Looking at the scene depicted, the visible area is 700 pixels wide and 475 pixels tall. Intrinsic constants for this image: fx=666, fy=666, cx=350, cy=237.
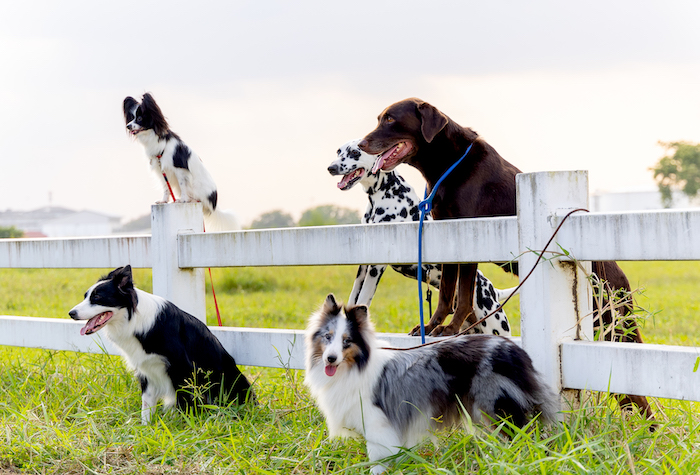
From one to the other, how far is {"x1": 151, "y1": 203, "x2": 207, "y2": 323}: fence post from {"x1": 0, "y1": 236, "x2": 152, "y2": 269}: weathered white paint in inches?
6.1

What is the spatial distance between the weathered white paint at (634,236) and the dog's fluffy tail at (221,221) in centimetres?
352

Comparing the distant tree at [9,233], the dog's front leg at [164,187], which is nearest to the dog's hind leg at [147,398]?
the dog's front leg at [164,187]

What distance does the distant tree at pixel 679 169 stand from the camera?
261 feet

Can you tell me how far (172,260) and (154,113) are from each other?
170 centimetres

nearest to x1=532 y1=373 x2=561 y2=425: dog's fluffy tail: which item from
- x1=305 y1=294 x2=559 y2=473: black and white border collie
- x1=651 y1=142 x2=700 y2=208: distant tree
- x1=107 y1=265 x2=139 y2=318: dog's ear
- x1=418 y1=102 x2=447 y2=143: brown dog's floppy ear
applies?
x1=305 y1=294 x2=559 y2=473: black and white border collie

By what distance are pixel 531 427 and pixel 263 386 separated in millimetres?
2088

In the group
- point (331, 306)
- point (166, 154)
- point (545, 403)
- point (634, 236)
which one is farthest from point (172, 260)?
point (634, 236)

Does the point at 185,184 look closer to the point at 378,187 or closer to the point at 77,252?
the point at 77,252

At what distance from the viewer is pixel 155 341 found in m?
3.78

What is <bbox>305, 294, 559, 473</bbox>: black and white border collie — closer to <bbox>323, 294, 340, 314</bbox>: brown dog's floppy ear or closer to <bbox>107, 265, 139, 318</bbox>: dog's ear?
<bbox>323, 294, 340, 314</bbox>: brown dog's floppy ear

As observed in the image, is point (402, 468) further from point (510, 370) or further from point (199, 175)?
point (199, 175)

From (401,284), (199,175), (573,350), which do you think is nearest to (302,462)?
(573,350)

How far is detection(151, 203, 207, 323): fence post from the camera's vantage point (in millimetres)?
4273

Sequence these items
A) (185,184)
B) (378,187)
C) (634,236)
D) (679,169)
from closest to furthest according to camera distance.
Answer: (634,236), (378,187), (185,184), (679,169)
